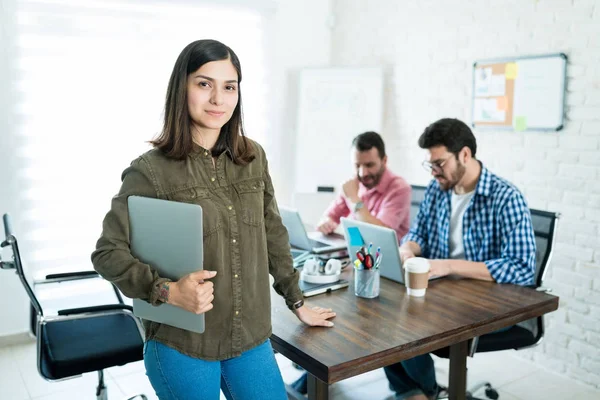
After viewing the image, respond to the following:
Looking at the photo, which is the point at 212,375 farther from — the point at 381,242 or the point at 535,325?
the point at 535,325

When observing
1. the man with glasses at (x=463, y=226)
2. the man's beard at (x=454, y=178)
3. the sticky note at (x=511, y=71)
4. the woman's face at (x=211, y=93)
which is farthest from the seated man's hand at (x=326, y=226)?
the woman's face at (x=211, y=93)

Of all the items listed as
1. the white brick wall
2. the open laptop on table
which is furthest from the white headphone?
the white brick wall

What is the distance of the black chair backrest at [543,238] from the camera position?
2238 millimetres

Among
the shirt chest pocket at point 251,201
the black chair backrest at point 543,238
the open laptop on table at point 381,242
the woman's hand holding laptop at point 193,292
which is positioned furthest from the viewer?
the black chair backrest at point 543,238

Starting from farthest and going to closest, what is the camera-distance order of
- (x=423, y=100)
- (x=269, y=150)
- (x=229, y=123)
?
(x=269, y=150)
(x=423, y=100)
(x=229, y=123)

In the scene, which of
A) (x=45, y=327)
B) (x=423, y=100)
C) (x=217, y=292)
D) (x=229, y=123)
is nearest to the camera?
(x=217, y=292)

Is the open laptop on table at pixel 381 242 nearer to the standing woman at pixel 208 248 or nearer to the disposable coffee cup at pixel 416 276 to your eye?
the disposable coffee cup at pixel 416 276

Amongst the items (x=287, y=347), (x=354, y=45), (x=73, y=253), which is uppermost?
(x=354, y=45)

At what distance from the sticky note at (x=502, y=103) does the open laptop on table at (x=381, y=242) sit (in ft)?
4.79

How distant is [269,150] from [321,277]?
2.30 m

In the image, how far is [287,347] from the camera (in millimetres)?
1528

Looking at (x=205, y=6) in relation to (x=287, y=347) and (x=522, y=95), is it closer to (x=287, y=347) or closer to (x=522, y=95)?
(x=522, y=95)

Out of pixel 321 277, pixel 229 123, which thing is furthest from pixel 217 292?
pixel 321 277

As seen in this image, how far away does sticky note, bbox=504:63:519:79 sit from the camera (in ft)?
10.1
